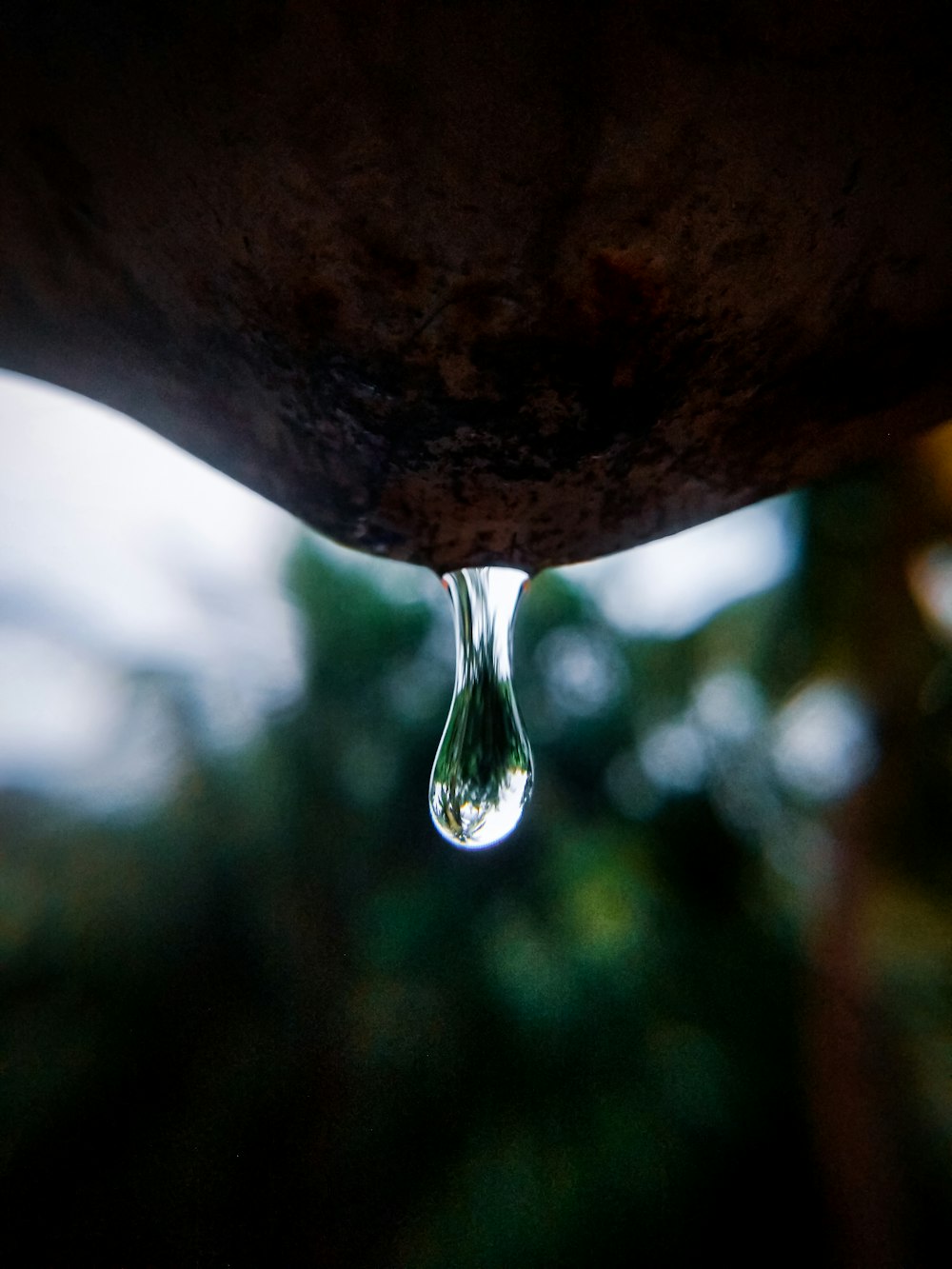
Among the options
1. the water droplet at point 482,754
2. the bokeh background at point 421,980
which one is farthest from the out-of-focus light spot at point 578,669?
the water droplet at point 482,754

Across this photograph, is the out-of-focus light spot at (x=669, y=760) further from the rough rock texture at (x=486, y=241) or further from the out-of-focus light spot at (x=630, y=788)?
the rough rock texture at (x=486, y=241)

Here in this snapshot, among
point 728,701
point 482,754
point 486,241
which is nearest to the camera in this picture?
point 486,241

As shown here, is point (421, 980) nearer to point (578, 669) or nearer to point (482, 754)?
point (578, 669)

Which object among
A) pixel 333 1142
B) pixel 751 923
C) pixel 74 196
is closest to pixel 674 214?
pixel 74 196

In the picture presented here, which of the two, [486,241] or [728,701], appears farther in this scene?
[728,701]

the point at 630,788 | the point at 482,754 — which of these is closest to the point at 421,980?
the point at 630,788

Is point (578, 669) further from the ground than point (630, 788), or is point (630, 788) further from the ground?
point (578, 669)

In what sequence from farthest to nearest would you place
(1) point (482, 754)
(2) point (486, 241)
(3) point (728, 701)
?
(3) point (728, 701), (1) point (482, 754), (2) point (486, 241)
